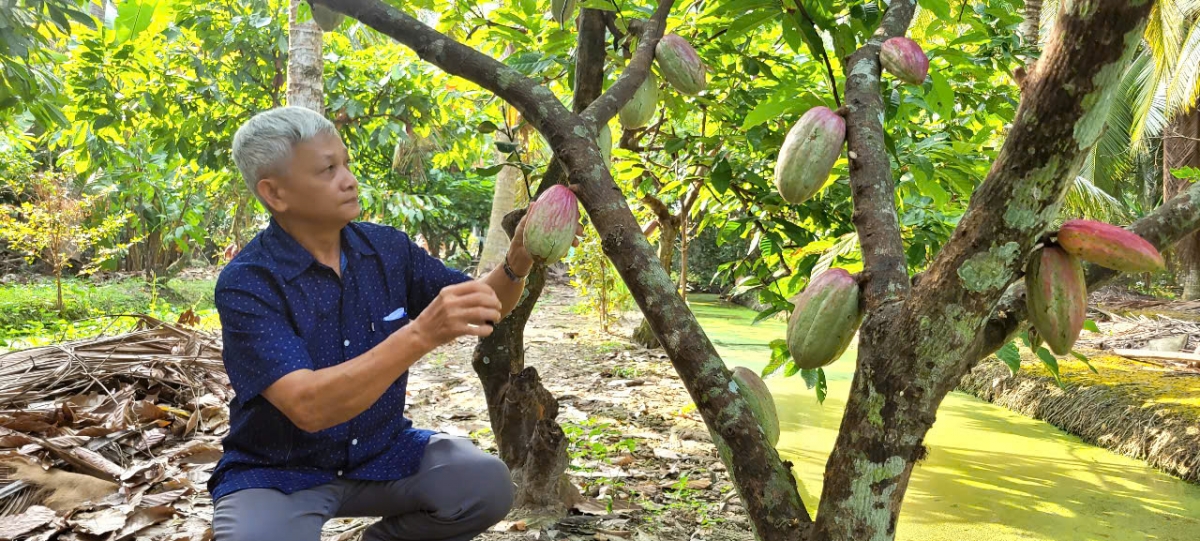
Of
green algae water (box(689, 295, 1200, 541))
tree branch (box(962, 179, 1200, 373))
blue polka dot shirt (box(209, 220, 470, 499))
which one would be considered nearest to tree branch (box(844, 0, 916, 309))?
tree branch (box(962, 179, 1200, 373))

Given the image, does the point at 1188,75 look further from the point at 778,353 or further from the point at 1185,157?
the point at 778,353

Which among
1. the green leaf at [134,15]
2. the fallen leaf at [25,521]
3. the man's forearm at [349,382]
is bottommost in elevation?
the fallen leaf at [25,521]

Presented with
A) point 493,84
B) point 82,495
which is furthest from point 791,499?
point 82,495

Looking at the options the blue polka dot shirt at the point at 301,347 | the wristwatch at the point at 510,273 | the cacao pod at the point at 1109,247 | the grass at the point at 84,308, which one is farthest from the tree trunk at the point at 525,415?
the grass at the point at 84,308

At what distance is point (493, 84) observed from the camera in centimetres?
129

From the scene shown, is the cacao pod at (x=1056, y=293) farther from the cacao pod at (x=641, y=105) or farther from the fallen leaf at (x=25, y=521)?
the fallen leaf at (x=25, y=521)

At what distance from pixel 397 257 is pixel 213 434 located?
166 centimetres

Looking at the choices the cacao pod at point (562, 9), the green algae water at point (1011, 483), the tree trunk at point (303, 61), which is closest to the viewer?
the cacao pod at point (562, 9)

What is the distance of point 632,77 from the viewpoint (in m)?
1.43

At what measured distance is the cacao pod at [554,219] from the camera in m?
1.25

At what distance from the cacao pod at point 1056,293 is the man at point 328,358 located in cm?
70

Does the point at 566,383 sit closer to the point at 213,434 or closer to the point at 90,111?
the point at 213,434

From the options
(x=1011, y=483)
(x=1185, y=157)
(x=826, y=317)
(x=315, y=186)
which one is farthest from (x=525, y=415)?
(x=1185, y=157)

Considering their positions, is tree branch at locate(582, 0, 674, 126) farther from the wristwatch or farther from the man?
the wristwatch
